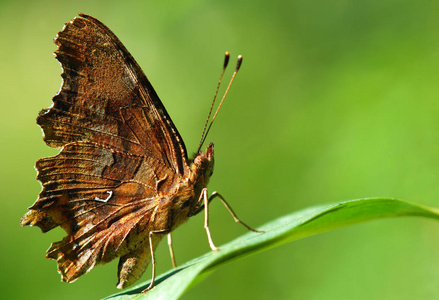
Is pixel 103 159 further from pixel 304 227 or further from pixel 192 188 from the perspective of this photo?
pixel 304 227

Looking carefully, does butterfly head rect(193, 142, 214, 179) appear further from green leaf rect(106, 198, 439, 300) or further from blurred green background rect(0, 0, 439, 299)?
blurred green background rect(0, 0, 439, 299)

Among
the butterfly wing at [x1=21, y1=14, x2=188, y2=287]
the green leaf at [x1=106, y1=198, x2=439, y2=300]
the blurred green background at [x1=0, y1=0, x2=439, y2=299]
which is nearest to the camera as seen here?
the green leaf at [x1=106, y1=198, x2=439, y2=300]

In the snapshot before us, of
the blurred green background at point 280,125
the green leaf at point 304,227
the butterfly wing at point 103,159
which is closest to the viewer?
the green leaf at point 304,227

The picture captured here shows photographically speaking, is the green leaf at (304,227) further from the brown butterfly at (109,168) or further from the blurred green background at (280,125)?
the blurred green background at (280,125)

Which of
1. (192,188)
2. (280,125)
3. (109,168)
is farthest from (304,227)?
(280,125)

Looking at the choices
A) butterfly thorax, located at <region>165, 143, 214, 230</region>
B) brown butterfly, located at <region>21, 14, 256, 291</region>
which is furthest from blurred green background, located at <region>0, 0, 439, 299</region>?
brown butterfly, located at <region>21, 14, 256, 291</region>

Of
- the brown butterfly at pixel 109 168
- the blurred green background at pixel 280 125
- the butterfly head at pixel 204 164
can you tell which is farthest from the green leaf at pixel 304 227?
the blurred green background at pixel 280 125

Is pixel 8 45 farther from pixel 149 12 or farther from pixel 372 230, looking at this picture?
pixel 372 230

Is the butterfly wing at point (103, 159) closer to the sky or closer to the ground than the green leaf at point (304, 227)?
closer to the sky

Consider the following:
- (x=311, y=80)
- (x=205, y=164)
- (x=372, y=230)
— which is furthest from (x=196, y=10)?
(x=205, y=164)
